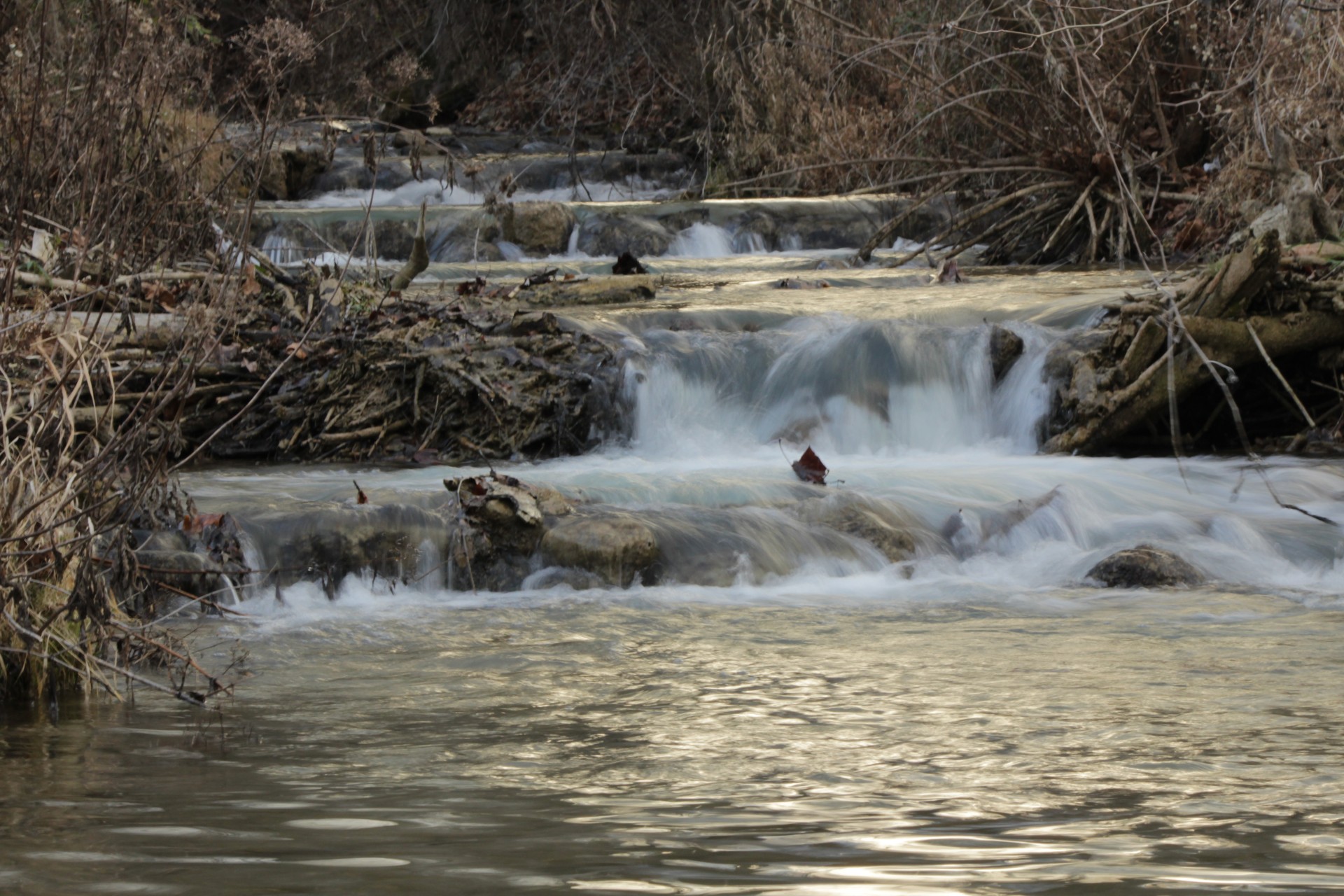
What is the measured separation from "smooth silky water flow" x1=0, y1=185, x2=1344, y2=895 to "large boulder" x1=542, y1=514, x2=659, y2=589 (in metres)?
0.11

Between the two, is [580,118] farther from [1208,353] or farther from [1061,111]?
[1208,353]

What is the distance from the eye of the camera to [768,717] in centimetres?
333

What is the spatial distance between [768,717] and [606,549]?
202 cm

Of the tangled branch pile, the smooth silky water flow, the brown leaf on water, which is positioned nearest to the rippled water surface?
the smooth silky water flow

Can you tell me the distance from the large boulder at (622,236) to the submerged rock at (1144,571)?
8472mm

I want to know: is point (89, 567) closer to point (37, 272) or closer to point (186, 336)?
point (186, 336)

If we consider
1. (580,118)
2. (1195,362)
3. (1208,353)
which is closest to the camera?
(1195,362)

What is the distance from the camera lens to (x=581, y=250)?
13.5 meters

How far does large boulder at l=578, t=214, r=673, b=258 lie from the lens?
1350 cm

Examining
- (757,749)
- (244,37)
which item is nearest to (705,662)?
(757,749)

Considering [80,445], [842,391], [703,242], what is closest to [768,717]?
[80,445]

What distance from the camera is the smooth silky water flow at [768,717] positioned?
2.17m

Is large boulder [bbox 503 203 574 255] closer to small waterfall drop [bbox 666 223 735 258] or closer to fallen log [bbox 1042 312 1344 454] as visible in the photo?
small waterfall drop [bbox 666 223 735 258]

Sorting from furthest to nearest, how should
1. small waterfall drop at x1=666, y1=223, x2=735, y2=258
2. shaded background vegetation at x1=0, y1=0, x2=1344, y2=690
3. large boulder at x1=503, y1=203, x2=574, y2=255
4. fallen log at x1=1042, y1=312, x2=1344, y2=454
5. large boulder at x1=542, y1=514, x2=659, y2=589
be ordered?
small waterfall drop at x1=666, y1=223, x2=735, y2=258 < large boulder at x1=503, y1=203, x2=574, y2=255 < fallen log at x1=1042, y1=312, x2=1344, y2=454 < large boulder at x1=542, y1=514, x2=659, y2=589 < shaded background vegetation at x1=0, y1=0, x2=1344, y2=690
